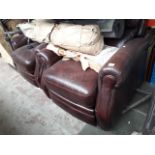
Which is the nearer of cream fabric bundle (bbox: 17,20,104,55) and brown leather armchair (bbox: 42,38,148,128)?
brown leather armchair (bbox: 42,38,148,128)

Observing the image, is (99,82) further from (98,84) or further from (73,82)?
(73,82)

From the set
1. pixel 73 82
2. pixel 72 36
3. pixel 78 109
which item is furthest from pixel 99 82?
pixel 72 36

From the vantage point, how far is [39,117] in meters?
1.50

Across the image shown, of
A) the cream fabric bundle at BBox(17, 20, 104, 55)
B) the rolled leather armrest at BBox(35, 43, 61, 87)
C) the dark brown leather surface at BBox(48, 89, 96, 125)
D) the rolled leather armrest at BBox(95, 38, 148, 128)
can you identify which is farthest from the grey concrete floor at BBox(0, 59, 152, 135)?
the cream fabric bundle at BBox(17, 20, 104, 55)

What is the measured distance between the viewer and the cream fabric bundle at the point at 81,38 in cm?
120

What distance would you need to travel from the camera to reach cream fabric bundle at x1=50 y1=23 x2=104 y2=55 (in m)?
1.20

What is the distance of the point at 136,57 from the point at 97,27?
39 centimetres

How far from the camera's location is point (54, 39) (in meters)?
1.40

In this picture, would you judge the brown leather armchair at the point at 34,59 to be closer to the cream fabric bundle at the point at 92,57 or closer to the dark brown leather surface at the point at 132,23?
the cream fabric bundle at the point at 92,57

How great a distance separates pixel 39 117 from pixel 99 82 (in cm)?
78

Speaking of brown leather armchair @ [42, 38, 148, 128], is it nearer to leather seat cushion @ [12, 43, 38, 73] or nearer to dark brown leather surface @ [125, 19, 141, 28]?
dark brown leather surface @ [125, 19, 141, 28]

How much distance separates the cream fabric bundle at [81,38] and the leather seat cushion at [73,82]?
0.15 metres

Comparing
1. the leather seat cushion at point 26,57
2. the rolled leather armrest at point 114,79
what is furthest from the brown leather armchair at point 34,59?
the rolled leather armrest at point 114,79
